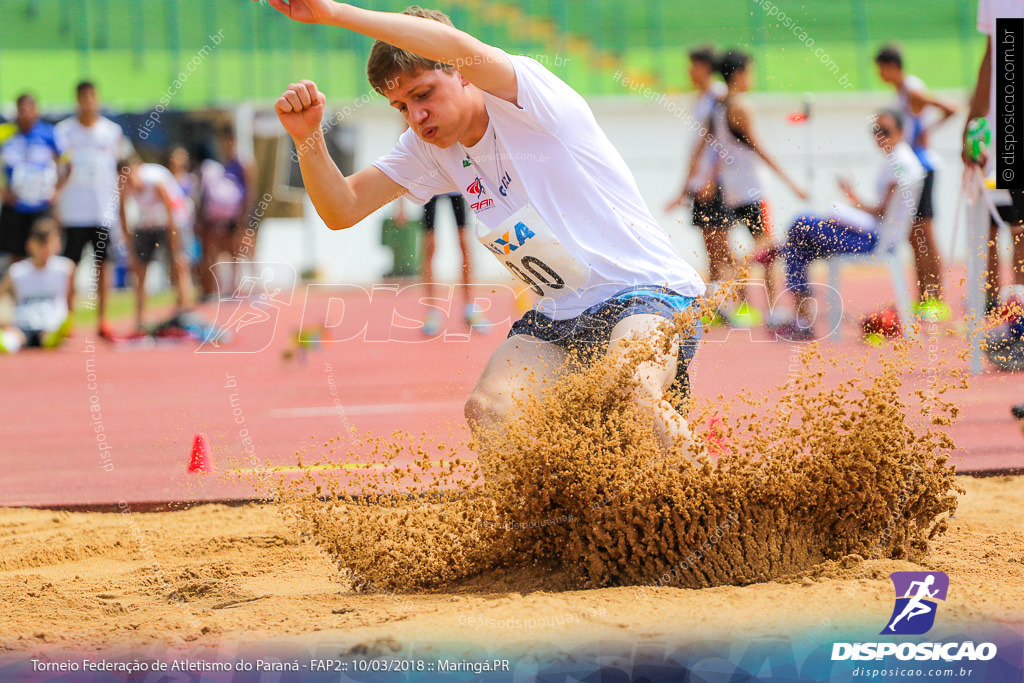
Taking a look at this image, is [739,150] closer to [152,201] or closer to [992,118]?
[992,118]

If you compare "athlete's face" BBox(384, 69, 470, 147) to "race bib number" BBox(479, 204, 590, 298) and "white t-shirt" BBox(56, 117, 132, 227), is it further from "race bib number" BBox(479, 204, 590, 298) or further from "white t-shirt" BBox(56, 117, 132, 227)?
"white t-shirt" BBox(56, 117, 132, 227)

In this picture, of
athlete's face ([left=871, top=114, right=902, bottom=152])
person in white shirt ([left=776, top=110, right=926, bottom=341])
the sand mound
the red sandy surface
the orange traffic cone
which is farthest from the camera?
athlete's face ([left=871, top=114, right=902, bottom=152])

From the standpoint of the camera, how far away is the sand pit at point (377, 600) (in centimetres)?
233

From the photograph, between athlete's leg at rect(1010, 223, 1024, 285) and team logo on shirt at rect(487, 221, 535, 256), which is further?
athlete's leg at rect(1010, 223, 1024, 285)

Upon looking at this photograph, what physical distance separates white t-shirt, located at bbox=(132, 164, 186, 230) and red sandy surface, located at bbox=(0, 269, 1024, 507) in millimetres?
1850

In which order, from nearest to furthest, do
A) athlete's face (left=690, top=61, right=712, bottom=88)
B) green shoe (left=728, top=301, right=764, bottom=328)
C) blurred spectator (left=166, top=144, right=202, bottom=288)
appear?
1. green shoe (left=728, top=301, right=764, bottom=328)
2. athlete's face (left=690, top=61, right=712, bottom=88)
3. blurred spectator (left=166, top=144, right=202, bottom=288)

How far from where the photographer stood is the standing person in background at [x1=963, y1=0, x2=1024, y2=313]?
4480 mm

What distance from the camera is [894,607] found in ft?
7.83

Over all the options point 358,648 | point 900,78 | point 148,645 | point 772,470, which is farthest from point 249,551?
point 900,78

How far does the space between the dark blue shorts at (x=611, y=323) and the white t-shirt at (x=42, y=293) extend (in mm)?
8519

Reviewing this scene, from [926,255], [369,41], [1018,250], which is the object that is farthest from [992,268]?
[369,41]

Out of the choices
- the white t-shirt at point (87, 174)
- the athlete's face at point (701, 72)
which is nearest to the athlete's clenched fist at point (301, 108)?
the athlete's face at point (701, 72)

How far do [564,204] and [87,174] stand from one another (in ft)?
27.8

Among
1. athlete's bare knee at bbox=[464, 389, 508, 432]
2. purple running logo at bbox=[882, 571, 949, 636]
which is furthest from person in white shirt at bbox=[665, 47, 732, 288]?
purple running logo at bbox=[882, 571, 949, 636]
